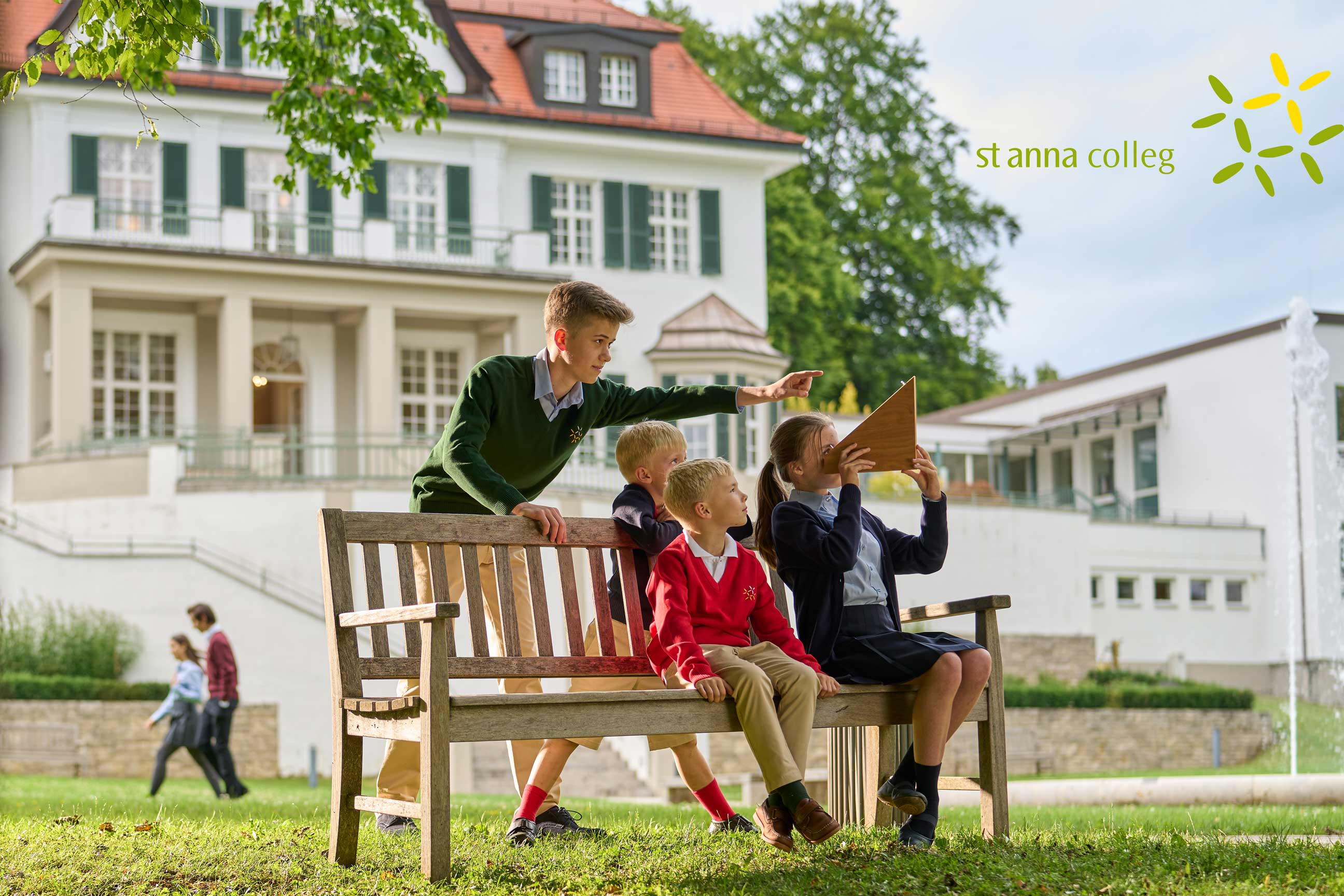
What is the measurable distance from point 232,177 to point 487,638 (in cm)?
2350

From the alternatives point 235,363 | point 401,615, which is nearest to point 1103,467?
point 235,363

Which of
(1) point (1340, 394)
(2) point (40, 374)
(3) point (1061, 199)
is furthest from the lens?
(3) point (1061, 199)

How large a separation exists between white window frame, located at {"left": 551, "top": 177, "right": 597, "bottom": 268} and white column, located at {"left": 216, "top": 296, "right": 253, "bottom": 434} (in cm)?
631

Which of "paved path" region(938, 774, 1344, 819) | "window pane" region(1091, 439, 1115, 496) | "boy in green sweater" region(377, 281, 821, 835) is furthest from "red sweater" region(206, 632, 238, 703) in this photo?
"window pane" region(1091, 439, 1115, 496)

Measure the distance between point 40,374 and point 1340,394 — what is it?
28563mm

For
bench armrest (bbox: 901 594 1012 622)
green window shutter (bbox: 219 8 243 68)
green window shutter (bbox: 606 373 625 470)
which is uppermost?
green window shutter (bbox: 219 8 243 68)

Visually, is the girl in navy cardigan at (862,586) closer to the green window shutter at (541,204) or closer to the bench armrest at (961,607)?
the bench armrest at (961,607)

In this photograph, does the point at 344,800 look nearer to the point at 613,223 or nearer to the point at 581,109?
the point at 613,223

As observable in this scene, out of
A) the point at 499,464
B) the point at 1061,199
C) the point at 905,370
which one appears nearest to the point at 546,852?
the point at 499,464

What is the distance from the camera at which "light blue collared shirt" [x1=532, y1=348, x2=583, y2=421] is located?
5.50m

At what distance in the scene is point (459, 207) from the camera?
28.6m

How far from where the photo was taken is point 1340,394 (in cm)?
3612

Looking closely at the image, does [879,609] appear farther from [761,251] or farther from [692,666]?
[761,251]

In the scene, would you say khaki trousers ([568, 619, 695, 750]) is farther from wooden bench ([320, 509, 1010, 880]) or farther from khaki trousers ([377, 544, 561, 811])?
khaki trousers ([377, 544, 561, 811])
